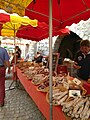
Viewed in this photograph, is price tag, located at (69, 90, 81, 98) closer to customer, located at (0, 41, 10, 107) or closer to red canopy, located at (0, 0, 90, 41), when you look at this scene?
red canopy, located at (0, 0, 90, 41)

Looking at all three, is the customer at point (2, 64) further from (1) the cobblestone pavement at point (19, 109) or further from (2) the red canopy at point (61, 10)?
(2) the red canopy at point (61, 10)

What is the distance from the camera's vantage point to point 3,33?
6.89 meters

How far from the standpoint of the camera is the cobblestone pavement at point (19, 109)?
3672mm

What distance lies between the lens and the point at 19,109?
4.14 m

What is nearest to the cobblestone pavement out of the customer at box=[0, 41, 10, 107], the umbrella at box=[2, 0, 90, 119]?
the customer at box=[0, 41, 10, 107]

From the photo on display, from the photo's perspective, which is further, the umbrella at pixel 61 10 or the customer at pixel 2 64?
the customer at pixel 2 64

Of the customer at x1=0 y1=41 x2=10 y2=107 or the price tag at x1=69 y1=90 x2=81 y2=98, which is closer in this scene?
the price tag at x1=69 y1=90 x2=81 y2=98

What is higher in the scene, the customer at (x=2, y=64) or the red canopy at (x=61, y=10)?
the red canopy at (x=61, y=10)

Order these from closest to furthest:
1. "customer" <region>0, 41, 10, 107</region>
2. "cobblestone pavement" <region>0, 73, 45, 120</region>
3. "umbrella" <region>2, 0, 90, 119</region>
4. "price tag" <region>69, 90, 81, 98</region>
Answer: "price tag" <region>69, 90, 81, 98</region>
"umbrella" <region>2, 0, 90, 119</region>
"cobblestone pavement" <region>0, 73, 45, 120</region>
"customer" <region>0, 41, 10, 107</region>

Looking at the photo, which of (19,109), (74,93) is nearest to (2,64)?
(19,109)

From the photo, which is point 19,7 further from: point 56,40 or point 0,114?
point 56,40

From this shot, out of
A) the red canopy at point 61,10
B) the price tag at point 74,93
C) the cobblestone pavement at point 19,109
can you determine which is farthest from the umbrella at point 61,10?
the cobblestone pavement at point 19,109

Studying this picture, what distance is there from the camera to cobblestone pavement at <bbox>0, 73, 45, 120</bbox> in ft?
12.0

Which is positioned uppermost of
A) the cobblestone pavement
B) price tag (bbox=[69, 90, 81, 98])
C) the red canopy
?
the red canopy
